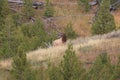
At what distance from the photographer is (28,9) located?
76375 millimetres

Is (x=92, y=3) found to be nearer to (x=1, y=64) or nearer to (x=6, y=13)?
(x=6, y=13)

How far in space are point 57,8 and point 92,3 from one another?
332 inches

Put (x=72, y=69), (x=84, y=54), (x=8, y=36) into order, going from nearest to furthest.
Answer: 1. (x=72, y=69)
2. (x=84, y=54)
3. (x=8, y=36)

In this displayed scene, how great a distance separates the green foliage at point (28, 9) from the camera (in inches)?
2952

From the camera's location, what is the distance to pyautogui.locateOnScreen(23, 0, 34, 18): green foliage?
246ft

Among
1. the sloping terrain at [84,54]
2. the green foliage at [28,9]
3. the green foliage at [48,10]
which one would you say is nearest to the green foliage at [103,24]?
the green foliage at [48,10]

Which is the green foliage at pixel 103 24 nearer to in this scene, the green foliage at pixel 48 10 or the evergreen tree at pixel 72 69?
the green foliage at pixel 48 10

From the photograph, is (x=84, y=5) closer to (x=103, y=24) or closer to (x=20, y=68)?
(x=103, y=24)

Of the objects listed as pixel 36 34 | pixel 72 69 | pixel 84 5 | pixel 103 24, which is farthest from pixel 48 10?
pixel 72 69

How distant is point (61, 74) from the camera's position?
44.7 feet

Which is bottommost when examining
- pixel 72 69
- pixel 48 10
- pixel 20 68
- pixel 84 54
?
pixel 48 10

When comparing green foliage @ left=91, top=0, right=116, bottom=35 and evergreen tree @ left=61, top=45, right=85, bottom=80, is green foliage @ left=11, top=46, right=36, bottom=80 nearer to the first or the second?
evergreen tree @ left=61, top=45, right=85, bottom=80

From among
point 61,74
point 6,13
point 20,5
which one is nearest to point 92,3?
point 20,5

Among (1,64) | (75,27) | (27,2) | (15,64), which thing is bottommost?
(75,27)
